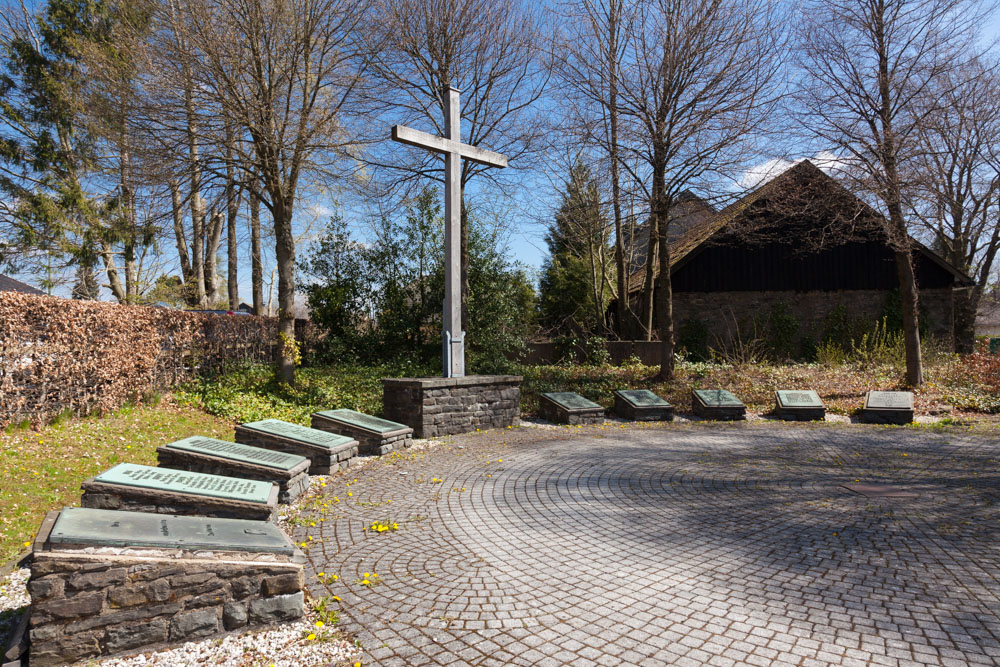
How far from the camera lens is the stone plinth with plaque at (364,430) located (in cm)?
784

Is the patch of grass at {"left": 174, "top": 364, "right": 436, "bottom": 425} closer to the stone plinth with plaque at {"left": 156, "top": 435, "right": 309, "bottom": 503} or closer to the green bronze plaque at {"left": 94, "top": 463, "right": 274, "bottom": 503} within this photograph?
the stone plinth with plaque at {"left": 156, "top": 435, "right": 309, "bottom": 503}

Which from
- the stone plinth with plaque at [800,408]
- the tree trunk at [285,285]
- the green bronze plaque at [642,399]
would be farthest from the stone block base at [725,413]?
the tree trunk at [285,285]

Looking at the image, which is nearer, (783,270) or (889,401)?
(889,401)

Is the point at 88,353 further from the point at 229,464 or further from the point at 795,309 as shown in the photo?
the point at 795,309

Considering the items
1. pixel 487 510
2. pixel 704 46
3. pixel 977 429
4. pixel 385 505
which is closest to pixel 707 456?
pixel 487 510

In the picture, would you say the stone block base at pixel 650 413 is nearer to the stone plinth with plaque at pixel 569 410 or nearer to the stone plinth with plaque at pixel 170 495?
the stone plinth with plaque at pixel 569 410

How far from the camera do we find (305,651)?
9.66 feet

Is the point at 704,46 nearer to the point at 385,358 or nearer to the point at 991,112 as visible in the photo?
the point at 991,112

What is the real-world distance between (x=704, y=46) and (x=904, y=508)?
10.4 metres

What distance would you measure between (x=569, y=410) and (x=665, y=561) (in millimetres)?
6765

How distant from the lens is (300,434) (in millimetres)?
6910

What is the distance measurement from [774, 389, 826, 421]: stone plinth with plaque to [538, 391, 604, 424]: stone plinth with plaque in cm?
363

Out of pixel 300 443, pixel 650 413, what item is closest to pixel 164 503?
pixel 300 443

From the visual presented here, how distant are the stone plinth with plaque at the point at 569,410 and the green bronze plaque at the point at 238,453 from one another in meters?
5.99
